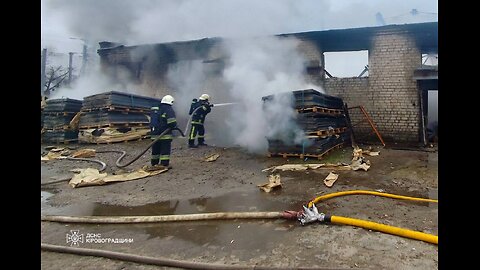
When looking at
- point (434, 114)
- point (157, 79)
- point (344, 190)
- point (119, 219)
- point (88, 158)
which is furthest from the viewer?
point (157, 79)

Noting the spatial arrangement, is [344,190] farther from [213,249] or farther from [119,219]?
[119,219]

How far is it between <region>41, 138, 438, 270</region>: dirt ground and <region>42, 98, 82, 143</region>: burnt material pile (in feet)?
14.3

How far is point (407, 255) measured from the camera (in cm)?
260

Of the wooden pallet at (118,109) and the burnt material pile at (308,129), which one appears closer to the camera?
the burnt material pile at (308,129)

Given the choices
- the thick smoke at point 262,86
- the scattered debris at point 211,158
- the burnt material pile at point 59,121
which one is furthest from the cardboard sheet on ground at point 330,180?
the burnt material pile at point 59,121

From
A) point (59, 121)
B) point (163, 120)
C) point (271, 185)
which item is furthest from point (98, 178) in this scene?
point (59, 121)

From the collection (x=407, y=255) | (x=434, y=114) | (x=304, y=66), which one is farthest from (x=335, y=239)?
(x=434, y=114)

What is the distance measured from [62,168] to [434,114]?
45.2 feet

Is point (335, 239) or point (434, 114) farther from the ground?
point (434, 114)

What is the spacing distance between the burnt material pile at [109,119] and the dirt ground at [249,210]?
3.40 meters

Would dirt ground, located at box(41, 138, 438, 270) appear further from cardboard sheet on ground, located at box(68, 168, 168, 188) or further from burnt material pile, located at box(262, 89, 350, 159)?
burnt material pile, located at box(262, 89, 350, 159)

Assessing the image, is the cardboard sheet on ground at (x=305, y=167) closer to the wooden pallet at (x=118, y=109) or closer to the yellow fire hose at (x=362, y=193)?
the yellow fire hose at (x=362, y=193)

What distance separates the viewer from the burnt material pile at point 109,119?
1075 centimetres
